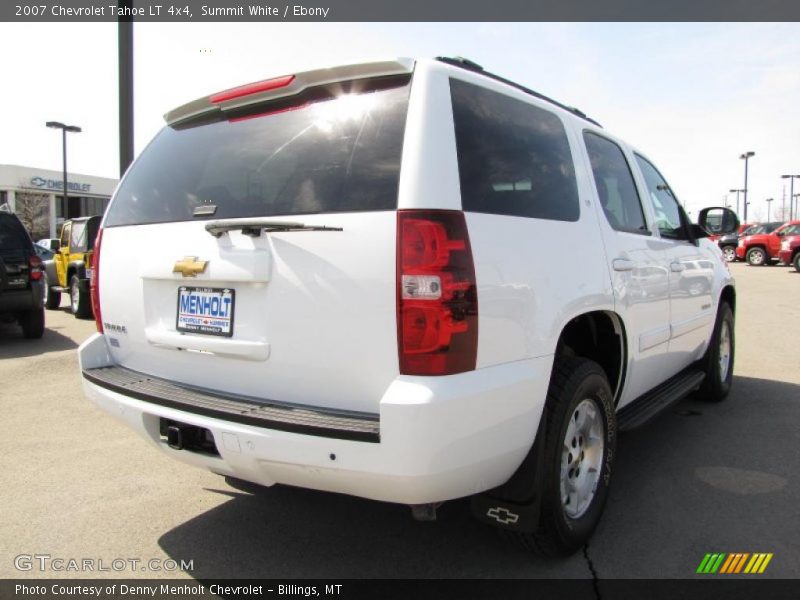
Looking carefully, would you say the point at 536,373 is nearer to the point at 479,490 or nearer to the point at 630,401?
the point at 479,490

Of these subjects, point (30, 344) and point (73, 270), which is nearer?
point (30, 344)

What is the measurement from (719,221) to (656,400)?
2161 millimetres

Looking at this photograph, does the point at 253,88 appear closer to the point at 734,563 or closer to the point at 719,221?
the point at 734,563

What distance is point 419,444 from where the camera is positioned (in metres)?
1.95

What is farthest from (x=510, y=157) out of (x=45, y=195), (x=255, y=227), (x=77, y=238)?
(x=45, y=195)

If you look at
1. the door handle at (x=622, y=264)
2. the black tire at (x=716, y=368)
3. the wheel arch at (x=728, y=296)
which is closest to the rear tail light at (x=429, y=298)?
the door handle at (x=622, y=264)

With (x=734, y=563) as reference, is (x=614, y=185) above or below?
above

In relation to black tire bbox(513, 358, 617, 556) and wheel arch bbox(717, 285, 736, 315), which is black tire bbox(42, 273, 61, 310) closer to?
wheel arch bbox(717, 285, 736, 315)

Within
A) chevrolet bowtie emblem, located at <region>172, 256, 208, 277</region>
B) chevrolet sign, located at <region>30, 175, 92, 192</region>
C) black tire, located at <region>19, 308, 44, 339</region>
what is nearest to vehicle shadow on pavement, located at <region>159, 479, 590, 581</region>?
chevrolet bowtie emblem, located at <region>172, 256, 208, 277</region>

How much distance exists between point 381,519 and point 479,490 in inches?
42.5

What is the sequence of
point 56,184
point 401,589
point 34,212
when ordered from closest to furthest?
point 401,589 → point 34,212 → point 56,184

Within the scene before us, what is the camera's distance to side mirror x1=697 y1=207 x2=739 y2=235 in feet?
16.3

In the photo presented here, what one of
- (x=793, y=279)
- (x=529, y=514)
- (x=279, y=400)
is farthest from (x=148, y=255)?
(x=793, y=279)

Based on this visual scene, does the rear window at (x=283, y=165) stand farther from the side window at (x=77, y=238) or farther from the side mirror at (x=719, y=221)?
the side window at (x=77, y=238)
